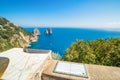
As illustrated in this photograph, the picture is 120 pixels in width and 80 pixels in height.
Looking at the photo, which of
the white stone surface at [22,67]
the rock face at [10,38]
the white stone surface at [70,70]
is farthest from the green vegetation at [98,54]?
the rock face at [10,38]

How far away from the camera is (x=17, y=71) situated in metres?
7.42

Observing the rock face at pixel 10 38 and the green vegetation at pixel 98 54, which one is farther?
the rock face at pixel 10 38

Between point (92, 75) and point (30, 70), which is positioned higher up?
point (30, 70)

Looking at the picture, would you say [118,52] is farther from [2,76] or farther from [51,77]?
[2,76]

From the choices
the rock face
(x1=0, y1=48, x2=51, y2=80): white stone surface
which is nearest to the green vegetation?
(x1=0, y1=48, x2=51, y2=80): white stone surface

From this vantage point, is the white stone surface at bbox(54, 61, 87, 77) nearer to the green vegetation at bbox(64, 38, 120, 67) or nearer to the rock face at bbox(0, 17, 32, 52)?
the green vegetation at bbox(64, 38, 120, 67)

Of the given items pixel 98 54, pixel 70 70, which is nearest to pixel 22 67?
pixel 70 70

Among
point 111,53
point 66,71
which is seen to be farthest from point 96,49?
point 66,71

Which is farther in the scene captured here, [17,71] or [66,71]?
[66,71]

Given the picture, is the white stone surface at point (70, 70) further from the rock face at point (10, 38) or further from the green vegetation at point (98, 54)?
the rock face at point (10, 38)

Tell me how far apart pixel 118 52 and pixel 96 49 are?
3.19 m

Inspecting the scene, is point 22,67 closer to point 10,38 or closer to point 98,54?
point 98,54

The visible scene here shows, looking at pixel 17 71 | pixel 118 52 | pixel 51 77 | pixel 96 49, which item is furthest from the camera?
pixel 96 49

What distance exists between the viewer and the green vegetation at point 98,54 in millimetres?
16547
